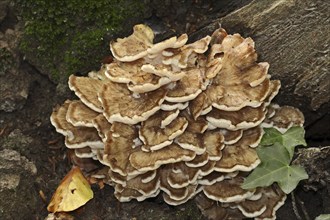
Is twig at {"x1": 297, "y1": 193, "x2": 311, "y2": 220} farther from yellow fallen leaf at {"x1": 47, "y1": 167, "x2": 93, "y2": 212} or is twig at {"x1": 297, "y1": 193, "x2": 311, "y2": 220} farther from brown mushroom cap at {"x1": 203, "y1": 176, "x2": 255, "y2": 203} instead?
yellow fallen leaf at {"x1": 47, "y1": 167, "x2": 93, "y2": 212}

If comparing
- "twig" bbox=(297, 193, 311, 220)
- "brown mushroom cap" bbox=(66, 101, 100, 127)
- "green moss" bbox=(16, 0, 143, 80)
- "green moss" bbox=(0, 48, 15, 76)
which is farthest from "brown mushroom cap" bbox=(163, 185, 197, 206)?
"green moss" bbox=(0, 48, 15, 76)

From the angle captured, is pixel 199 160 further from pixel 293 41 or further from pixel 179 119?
pixel 293 41

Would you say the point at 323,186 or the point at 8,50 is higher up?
the point at 8,50

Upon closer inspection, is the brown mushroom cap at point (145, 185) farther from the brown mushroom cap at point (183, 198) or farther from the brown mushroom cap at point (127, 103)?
the brown mushroom cap at point (127, 103)

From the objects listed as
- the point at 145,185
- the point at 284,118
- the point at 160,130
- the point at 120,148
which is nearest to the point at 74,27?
the point at 120,148

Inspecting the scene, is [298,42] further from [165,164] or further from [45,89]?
[45,89]

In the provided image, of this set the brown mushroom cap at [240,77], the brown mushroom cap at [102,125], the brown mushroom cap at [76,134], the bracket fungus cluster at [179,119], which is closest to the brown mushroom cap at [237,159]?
the bracket fungus cluster at [179,119]

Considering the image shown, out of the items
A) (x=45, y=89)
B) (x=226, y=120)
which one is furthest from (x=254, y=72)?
(x=45, y=89)
